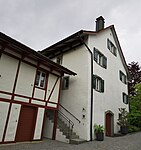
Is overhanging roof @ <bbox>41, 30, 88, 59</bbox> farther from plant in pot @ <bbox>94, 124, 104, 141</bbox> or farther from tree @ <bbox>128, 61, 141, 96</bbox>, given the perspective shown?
tree @ <bbox>128, 61, 141, 96</bbox>

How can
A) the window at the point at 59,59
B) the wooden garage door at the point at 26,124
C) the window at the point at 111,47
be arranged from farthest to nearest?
the window at the point at 111,47 → the window at the point at 59,59 → the wooden garage door at the point at 26,124

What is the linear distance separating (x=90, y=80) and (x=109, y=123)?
16.5 ft

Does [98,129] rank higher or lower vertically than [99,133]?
higher

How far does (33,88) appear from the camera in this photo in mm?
9938

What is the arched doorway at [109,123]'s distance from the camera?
13.8 metres

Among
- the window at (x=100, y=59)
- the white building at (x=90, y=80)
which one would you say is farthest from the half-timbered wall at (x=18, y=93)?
the window at (x=100, y=59)

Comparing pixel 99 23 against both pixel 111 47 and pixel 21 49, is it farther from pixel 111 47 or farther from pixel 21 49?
pixel 21 49

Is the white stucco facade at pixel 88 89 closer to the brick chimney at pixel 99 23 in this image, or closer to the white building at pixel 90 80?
the white building at pixel 90 80

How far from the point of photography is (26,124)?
947 cm

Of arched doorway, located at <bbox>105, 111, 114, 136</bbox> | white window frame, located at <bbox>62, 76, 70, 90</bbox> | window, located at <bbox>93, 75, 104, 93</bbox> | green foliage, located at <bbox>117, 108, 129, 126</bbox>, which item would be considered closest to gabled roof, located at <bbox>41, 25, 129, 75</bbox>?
white window frame, located at <bbox>62, 76, 70, 90</bbox>

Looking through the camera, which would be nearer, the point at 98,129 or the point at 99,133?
the point at 99,133

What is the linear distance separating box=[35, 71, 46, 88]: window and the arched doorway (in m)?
6.72

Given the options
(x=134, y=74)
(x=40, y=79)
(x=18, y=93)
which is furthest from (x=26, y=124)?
(x=134, y=74)

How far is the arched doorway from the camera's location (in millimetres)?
13828
